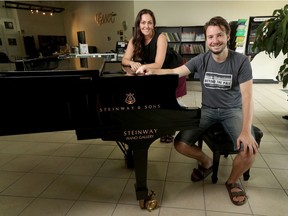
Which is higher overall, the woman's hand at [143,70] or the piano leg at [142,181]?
the woman's hand at [143,70]

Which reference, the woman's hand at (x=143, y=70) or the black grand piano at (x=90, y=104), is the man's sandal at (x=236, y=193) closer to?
the black grand piano at (x=90, y=104)

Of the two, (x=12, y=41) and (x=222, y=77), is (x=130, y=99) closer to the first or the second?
(x=222, y=77)

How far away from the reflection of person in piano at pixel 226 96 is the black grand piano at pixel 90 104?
29 cm

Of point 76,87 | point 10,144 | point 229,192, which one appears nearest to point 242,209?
point 229,192

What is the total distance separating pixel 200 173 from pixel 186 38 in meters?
4.68

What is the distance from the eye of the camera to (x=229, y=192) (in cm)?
171

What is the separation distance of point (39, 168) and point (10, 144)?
91cm

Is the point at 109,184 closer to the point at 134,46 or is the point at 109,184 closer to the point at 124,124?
the point at 124,124

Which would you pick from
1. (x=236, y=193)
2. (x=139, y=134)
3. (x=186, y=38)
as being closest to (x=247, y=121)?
(x=236, y=193)

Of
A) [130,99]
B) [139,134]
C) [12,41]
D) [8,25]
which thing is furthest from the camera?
[12,41]

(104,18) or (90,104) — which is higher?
(104,18)

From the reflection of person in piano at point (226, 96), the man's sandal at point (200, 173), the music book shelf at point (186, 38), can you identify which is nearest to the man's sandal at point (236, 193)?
the reflection of person in piano at point (226, 96)

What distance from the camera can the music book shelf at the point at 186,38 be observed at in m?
5.77

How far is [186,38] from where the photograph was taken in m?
5.80
